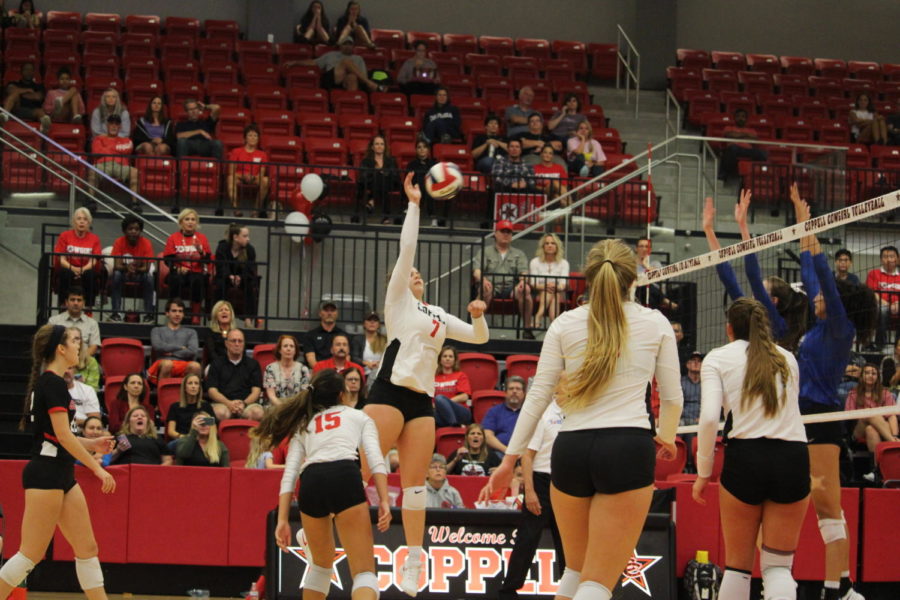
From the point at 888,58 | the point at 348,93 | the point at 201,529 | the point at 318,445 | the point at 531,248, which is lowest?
the point at 201,529

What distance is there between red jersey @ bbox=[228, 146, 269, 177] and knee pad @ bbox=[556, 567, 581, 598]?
12128 millimetres

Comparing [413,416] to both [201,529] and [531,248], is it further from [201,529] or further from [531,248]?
[531,248]

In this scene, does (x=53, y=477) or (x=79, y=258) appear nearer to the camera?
(x=53, y=477)

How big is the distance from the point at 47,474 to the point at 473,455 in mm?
4916

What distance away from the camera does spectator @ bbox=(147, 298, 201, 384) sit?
1288 centimetres

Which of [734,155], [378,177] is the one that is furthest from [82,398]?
[734,155]

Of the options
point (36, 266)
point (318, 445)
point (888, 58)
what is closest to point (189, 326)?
point (36, 266)

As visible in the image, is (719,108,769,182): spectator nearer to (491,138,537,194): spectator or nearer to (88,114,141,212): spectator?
(491,138,537,194): spectator

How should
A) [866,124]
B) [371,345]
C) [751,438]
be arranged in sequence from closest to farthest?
[751,438] → [371,345] → [866,124]

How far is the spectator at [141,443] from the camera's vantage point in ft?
35.9

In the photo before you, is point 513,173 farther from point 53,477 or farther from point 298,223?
point 53,477

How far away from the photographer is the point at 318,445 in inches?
267

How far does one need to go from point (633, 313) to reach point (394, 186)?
490 inches

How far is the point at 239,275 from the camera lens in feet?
47.5
